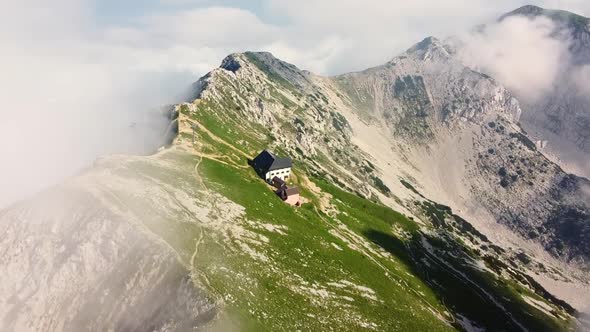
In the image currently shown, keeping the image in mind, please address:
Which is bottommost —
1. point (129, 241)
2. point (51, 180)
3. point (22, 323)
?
point (22, 323)

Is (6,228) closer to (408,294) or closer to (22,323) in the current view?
(22,323)

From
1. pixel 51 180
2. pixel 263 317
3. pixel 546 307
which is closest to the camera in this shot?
pixel 263 317

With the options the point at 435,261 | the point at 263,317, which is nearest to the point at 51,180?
the point at 263,317

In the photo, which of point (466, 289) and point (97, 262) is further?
point (466, 289)

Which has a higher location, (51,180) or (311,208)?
(311,208)

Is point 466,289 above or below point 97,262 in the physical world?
above

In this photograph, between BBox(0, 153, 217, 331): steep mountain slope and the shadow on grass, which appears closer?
BBox(0, 153, 217, 331): steep mountain slope

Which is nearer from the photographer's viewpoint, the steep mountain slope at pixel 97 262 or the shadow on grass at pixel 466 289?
the steep mountain slope at pixel 97 262

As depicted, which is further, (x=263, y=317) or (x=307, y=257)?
(x=307, y=257)
